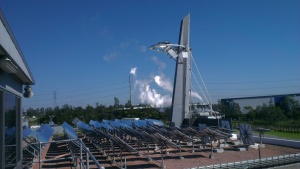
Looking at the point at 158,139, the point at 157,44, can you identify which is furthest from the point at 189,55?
the point at 158,139

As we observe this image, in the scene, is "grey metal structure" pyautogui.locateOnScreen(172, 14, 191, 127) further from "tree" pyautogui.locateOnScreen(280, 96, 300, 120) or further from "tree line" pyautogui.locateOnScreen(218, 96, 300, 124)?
"tree" pyautogui.locateOnScreen(280, 96, 300, 120)

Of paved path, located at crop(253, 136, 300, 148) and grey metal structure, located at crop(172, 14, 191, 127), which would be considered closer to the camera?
paved path, located at crop(253, 136, 300, 148)

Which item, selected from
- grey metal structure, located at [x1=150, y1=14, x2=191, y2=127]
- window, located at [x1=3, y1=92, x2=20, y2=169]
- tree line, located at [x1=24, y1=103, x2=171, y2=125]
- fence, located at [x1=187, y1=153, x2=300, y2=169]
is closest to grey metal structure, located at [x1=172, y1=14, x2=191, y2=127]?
grey metal structure, located at [x1=150, y1=14, x2=191, y2=127]

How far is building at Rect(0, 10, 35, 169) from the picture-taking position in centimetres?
403

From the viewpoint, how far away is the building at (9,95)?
4.03 metres

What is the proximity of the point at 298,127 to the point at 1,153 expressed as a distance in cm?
3050

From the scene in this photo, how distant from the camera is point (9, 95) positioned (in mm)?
5953

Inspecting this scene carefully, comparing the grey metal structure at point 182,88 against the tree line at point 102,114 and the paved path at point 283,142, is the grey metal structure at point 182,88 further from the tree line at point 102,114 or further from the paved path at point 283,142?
the tree line at point 102,114

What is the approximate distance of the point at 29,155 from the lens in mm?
14258

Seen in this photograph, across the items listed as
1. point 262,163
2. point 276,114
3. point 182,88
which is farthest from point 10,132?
point 276,114

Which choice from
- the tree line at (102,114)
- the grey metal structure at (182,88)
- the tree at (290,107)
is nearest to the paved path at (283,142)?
the grey metal structure at (182,88)

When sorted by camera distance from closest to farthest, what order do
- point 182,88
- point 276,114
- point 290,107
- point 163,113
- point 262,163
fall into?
point 262,163 → point 182,88 → point 276,114 → point 290,107 → point 163,113

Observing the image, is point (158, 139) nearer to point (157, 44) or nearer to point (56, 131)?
point (157, 44)

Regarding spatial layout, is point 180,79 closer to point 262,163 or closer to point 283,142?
point 283,142
